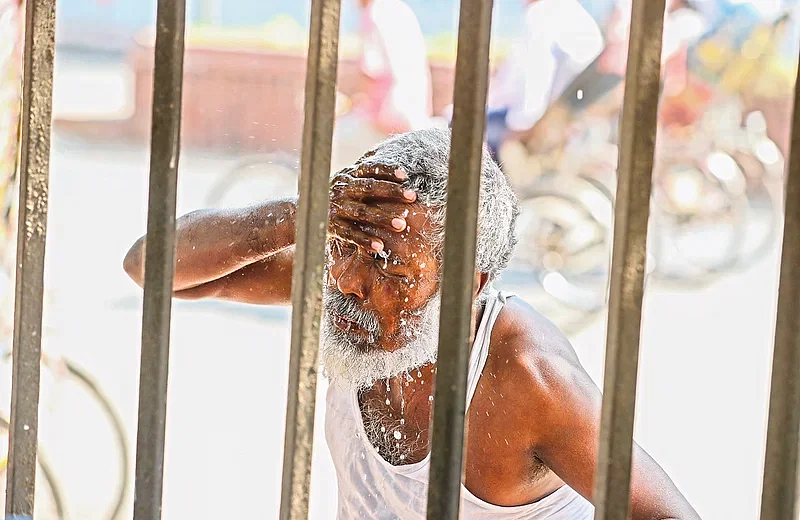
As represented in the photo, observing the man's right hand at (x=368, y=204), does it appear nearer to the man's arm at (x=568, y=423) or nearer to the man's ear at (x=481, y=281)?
the man's ear at (x=481, y=281)

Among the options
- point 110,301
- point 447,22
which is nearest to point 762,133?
point 447,22

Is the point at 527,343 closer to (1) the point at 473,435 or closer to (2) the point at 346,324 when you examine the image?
(1) the point at 473,435

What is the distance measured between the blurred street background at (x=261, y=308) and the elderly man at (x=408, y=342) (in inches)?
125

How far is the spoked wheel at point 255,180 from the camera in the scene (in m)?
5.95

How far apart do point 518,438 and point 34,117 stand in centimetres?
156

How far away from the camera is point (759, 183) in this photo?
5.81m

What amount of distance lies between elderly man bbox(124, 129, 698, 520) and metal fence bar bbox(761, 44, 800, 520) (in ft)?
4.03

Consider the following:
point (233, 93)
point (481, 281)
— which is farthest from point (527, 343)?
point (233, 93)

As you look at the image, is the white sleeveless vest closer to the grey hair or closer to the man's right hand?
the grey hair

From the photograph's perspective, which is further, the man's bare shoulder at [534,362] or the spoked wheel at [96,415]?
the spoked wheel at [96,415]

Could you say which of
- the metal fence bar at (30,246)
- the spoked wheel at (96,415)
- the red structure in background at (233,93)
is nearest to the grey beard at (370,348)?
the metal fence bar at (30,246)

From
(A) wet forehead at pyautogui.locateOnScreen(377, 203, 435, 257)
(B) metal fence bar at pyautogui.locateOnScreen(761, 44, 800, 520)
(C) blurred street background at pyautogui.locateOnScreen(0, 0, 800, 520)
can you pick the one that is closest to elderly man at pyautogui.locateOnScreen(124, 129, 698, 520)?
(A) wet forehead at pyautogui.locateOnScreen(377, 203, 435, 257)

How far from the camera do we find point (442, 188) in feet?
6.93

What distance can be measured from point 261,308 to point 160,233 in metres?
6.26
